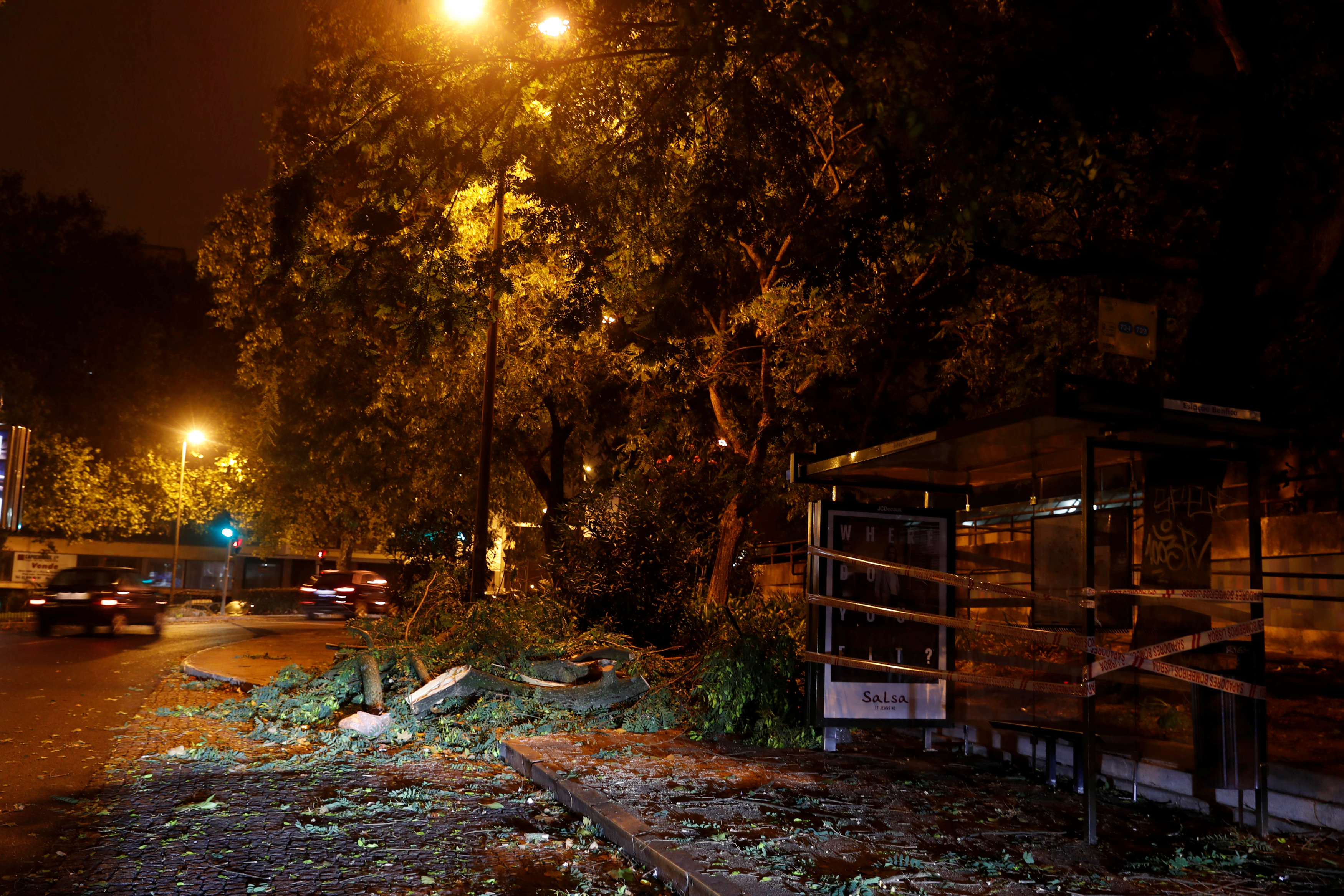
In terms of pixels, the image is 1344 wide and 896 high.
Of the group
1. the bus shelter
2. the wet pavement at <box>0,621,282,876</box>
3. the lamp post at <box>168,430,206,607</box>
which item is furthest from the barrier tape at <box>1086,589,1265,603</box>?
the lamp post at <box>168,430,206,607</box>

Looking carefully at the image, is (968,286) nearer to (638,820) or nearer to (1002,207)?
(1002,207)

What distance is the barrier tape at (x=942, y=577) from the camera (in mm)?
6598

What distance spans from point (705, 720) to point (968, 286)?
818 centimetres

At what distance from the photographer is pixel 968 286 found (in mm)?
14461

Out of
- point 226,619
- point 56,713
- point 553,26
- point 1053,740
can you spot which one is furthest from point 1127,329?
point 226,619

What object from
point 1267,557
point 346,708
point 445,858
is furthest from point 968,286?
point 445,858

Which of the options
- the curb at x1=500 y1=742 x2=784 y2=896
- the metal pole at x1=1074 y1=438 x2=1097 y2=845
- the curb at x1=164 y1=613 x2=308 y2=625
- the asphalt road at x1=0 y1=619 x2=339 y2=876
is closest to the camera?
the curb at x1=500 y1=742 x2=784 y2=896

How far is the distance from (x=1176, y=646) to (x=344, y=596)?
3094 cm

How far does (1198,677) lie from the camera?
20.2 ft

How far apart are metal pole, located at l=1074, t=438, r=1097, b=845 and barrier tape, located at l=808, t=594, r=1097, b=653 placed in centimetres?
12

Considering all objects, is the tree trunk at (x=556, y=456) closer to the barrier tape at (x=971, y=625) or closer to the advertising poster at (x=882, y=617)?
the advertising poster at (x=882, y=617)

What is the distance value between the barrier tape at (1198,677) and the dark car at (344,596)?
29.9m

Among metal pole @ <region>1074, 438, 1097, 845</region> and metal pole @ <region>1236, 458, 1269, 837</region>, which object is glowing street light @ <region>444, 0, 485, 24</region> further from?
metal pole @ <region>1236, 458, 1269, 837</region>

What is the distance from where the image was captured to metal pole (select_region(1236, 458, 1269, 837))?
6.03 metres
